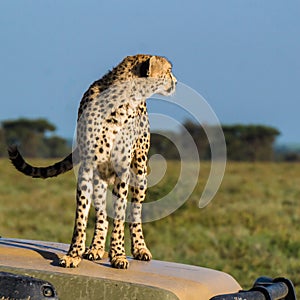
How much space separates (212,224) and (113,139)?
10.5 meters

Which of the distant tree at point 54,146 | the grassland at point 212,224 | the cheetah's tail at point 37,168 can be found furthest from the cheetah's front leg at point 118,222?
the distant tree at point 54,146

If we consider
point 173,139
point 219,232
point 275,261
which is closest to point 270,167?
point 219,232

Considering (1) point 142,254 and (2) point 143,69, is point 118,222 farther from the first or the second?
(2) point 143,69

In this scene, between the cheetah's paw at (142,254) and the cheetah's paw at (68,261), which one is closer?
the cheetah's paw at (68,261)

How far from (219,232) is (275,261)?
8.72 feet

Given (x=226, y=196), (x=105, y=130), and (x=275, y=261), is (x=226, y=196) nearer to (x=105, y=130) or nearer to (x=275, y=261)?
(x=275, y=261)

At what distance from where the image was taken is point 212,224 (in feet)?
47.3

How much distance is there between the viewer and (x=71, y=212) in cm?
1565

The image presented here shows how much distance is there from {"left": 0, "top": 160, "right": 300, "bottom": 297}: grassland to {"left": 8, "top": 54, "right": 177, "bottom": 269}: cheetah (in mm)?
5224

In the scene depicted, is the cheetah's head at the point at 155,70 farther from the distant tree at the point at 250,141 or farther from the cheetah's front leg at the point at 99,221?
the distant tree at the point at 250,141

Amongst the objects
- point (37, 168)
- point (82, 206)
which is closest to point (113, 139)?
point (82, 206)

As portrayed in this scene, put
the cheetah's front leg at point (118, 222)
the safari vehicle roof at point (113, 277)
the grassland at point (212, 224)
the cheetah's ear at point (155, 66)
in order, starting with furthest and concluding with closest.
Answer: the grassland at point (212, 224)
the cheetah's ear at point (155, 66)
the cheetah's front leg at point (118, 222)
the safari vehicle roof at point (113, 277)

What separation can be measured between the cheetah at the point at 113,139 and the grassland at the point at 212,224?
5224 mm

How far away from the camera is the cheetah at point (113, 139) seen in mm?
4078
